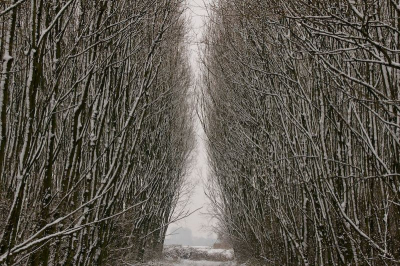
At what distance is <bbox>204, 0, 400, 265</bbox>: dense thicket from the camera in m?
2.65

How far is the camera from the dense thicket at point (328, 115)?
265 centimetres

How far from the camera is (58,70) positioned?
285 cm

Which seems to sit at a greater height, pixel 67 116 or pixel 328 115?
pixel 328 115

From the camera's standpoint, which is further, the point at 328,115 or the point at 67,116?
the point at 328,115

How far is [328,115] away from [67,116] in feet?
8.70

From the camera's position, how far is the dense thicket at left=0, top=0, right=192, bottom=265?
90.5 inches

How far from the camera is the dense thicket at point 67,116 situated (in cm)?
230

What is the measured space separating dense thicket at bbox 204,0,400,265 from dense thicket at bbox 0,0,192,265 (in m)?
1.37

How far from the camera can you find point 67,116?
11.6 ft

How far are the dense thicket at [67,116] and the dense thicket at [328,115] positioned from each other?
1.37 metres

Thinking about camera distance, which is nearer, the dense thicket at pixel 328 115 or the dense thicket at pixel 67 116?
the dense thicket at pixel 67 116

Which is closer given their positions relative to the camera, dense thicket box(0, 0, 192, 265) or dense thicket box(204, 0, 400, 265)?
dense thicket box(0, 0, 192, 265)

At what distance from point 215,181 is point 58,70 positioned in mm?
12430

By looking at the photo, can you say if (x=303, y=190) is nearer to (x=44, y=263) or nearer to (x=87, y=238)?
(x=87, y=238)
